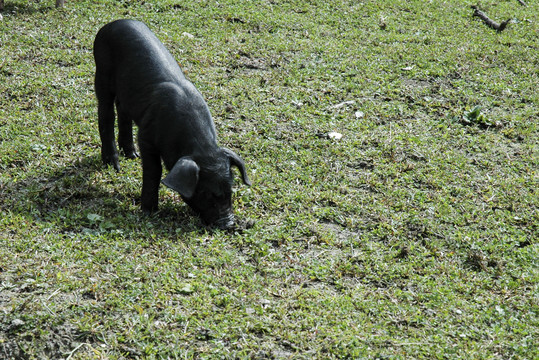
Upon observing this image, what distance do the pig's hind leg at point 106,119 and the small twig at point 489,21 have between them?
7895mm

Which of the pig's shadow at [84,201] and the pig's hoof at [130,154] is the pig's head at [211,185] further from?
the pig's hoof at [130,154]

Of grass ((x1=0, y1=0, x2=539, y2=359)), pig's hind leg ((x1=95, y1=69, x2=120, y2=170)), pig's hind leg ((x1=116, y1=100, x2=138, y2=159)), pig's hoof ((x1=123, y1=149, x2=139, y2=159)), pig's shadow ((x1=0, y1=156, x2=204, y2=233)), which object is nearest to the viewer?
grass ((x1=0, y1=0, x2=539, y2=359))

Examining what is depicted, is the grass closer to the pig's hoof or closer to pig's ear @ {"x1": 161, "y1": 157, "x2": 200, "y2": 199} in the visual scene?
the pig's hoof

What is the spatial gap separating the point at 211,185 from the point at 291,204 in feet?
3.52

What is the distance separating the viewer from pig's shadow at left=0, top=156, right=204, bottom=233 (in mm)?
6004

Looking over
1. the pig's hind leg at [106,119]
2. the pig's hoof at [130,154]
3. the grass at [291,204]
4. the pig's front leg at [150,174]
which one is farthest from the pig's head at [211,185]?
the pig's hoof at [130,154]

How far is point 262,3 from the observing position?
12.0 m

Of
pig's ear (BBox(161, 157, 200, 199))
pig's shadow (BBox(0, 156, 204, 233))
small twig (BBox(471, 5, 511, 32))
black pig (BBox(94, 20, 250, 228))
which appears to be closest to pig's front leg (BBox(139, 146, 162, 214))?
black pig (BBox(94, 20, 250, 228))

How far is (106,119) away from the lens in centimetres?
684

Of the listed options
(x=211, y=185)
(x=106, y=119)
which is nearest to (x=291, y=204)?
(x=211, y=185)

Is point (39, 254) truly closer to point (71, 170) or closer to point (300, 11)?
point (71, 170)

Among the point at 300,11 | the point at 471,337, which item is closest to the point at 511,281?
the point at 471,337

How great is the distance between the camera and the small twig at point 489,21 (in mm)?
11492

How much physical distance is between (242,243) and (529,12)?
968 centimetres
